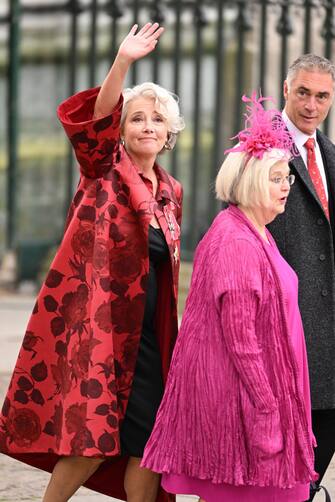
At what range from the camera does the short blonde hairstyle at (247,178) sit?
15.4ft

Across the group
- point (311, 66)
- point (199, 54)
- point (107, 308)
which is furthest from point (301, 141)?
point (199, 54)

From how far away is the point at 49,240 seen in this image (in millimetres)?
11195

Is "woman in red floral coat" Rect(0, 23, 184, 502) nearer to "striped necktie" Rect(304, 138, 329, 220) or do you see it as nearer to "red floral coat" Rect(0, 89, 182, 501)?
"red floral coat" Rect(0, 89, 182, 501)

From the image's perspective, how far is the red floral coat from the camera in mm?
5078

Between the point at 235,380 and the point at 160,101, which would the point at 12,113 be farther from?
the point at 235,380

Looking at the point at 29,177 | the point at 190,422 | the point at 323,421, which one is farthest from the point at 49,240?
the point at 190,422

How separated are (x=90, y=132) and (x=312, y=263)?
816mm

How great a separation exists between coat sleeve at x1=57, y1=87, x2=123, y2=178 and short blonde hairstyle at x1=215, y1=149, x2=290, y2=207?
1.65 ft

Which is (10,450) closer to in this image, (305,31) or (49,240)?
(305,31)

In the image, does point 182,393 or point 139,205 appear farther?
point 139,205

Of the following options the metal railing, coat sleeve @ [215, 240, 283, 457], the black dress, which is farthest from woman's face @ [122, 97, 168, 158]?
the metal railing

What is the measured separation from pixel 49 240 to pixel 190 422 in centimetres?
660

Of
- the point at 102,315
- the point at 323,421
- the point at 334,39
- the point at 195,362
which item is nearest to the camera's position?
the point at 195,362

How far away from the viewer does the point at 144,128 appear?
522 cm
